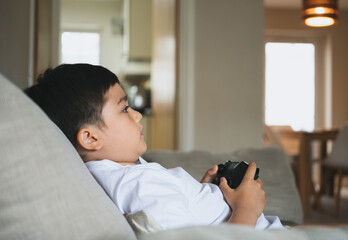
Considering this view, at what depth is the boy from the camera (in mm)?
856

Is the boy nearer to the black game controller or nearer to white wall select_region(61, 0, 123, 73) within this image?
the black game controller

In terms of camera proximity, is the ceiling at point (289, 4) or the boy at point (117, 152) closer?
the boy at point (117, 152)

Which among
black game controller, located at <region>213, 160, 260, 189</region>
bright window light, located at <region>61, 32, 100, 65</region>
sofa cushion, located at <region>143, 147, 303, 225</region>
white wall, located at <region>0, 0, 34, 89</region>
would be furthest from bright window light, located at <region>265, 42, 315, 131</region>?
black game controller, located at <region>213, 160, 260, 189</region>

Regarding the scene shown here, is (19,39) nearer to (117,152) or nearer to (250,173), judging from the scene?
(117,152)

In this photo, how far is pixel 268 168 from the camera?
142 centimetres

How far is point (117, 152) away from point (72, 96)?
157 mm

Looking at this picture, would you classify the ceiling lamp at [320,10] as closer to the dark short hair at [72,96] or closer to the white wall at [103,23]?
the dark short hair at [72,96]

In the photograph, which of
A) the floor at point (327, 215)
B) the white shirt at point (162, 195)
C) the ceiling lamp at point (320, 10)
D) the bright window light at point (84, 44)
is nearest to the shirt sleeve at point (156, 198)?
the white shirt at point (162, 195)

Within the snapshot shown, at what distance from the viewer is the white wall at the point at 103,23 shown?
7.49 m

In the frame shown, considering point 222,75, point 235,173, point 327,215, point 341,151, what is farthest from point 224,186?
point 327,215

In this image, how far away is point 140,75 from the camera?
6688mm

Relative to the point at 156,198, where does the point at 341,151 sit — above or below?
below

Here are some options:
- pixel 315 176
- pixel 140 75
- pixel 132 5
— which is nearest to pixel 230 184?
pixel 132 5

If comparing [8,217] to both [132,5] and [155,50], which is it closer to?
[155,50]
